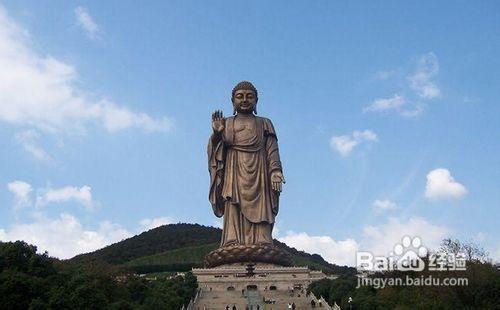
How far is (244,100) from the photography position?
113 ft

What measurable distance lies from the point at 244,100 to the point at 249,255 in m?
7.19

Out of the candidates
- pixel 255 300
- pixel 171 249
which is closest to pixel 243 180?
pixel 255 300

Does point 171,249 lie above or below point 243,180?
above

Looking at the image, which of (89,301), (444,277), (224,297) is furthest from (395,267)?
(89,301)

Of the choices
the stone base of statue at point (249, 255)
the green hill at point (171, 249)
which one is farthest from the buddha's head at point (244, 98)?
the green hill at point (171, 249)

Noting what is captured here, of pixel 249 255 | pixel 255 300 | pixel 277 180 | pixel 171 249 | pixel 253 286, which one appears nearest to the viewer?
pixel 255 300

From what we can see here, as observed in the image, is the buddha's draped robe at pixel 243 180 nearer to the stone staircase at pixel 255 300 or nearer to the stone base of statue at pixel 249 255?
the stone base of statue at pixel 249 255

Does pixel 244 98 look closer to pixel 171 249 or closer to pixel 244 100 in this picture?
pixel 244 100

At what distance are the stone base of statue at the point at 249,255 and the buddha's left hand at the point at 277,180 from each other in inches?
104

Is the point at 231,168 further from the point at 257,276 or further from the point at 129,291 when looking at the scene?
the point at 129,291

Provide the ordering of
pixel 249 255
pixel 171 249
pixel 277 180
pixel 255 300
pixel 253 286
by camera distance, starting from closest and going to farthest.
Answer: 1. pixel 255 300
2. pixel 253 286
3. pixel 249 255
4. pixel 277 180
5. pixel 171 249

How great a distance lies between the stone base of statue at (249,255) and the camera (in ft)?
107

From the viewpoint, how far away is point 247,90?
114ft

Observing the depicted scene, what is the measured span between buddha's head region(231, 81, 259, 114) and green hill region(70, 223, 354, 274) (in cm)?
1697
